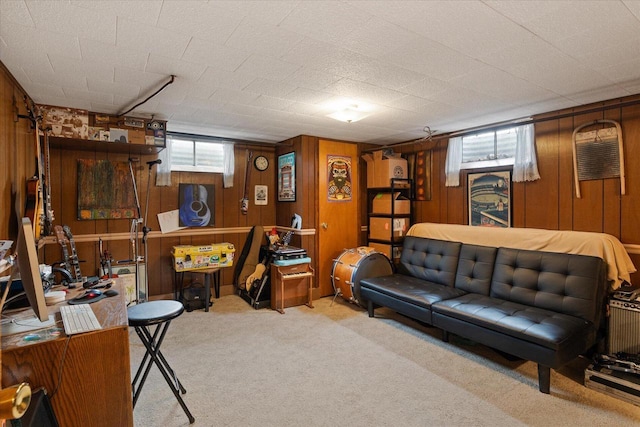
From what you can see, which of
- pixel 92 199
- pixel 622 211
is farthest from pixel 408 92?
pixel 92 199

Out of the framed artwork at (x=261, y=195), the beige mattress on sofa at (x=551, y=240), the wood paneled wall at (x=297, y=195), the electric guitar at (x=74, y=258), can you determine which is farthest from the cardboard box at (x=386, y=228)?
A: the electric guitar at (x=74, y=258)

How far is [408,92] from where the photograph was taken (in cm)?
283

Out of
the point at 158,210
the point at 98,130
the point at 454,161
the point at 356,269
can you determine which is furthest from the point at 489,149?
the point at 98,130

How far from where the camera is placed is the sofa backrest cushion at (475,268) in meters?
3.50

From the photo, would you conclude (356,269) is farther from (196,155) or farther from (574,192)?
(196,155)

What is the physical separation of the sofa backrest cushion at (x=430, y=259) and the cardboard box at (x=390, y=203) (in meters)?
0.46

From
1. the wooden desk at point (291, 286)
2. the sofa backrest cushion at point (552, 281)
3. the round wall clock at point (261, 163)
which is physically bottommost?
the wooden desk at point (291, 286)

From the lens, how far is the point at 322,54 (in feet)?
6.94

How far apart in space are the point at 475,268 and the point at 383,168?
73.8 inches

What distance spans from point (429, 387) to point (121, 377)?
207 cm

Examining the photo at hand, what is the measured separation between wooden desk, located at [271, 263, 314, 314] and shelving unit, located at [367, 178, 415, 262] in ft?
3.69

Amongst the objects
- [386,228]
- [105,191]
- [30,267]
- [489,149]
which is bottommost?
[386,228]

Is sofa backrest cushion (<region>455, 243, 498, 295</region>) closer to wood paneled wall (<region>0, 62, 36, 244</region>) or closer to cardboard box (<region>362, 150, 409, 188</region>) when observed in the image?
cardboard box (<region>362, 150, 409, 188</region>)

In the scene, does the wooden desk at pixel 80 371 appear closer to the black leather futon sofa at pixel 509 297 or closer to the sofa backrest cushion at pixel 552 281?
the black leather futon sofa at pixel 509 297
